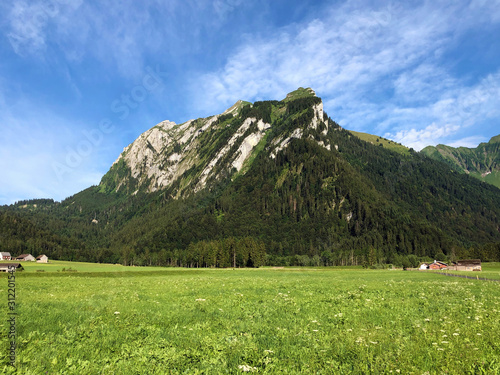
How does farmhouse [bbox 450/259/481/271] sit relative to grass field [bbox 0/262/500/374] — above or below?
below

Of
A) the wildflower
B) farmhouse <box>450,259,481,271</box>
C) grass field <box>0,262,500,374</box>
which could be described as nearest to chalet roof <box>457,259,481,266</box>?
farmhouse <box>450,259,481,271</box>

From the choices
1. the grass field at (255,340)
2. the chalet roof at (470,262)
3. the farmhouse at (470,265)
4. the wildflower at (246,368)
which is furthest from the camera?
the chalet roof at (470,262)

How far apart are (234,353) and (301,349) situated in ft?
6.52

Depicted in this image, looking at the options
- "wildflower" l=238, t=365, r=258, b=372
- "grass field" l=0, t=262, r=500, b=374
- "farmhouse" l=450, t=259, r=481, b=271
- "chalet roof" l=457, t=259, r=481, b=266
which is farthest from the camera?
"chalet roof" l=457, t=259, r=481, b=266

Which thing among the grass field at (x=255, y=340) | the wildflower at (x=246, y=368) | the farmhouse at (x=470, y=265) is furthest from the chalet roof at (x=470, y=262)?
the wildflower at (x=246, y=368)

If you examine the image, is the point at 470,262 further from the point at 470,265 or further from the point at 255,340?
the point at 255,340

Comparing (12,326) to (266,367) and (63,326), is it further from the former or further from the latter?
(266,367)

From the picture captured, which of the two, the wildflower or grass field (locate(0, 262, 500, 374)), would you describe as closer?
the wildflower

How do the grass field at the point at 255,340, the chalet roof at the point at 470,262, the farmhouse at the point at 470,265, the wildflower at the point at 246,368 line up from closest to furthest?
the wildflower at the point at 246,368 < the grass field at the point at 255,340 < the farmhouse at the point at 470,265 < the chalet roof at the point at 470,262

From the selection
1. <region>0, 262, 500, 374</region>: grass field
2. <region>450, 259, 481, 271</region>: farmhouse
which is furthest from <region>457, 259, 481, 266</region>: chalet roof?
<region>0, 262, 500, 374</region>: grass field

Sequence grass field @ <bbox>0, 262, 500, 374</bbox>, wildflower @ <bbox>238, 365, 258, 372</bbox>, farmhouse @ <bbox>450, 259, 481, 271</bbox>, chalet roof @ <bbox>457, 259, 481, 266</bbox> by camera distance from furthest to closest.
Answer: chalet roof @ <bbox>457, 259, 481, 266</bbox> → farmhouse @ <bbox>450, 259, 481, 271</bbox> → grass field @ <bbox>0, 262, 500, 374</bbox> → wildflower @ <bbox>238, 365, 258, 372</bbox>

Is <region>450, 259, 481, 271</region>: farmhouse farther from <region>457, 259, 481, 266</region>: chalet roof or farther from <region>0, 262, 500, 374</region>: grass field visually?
<region>0, 262, 500, 374</region>: grass field

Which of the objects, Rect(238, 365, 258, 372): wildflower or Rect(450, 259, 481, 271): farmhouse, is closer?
Rect(238, 365, 258, 372): wildflower

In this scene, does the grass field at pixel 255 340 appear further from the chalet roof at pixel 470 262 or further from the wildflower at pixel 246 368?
the chalet roof at pixel 470 262
